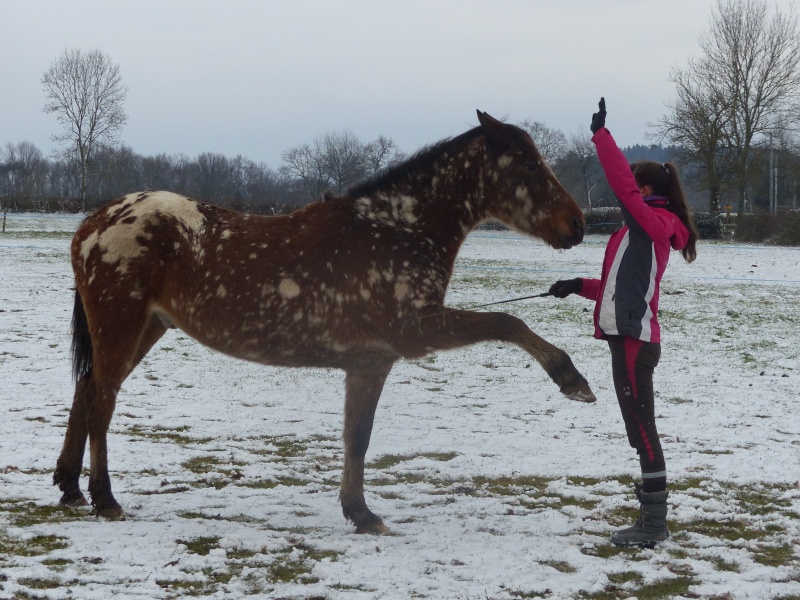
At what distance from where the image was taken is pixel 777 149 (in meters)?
44.1

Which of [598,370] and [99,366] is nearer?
[99,366]

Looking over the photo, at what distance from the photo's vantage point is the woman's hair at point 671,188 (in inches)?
181

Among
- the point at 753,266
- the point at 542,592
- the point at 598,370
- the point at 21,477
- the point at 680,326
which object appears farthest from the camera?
the point at 753,266

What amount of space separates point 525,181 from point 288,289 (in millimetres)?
1670

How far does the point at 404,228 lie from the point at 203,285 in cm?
133

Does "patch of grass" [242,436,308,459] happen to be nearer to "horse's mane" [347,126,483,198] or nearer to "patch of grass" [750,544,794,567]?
"horse's mane" [347,126,483,198]

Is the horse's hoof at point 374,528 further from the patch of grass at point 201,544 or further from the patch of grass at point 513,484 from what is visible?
the patch of grass at point 513,484

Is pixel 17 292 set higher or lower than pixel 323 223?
lower

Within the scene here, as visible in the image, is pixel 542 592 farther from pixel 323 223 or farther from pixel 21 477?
pixel 21 477

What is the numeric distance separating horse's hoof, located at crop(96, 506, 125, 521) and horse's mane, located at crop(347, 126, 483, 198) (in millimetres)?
2481

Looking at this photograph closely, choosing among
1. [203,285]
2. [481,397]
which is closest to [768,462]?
[481,397]

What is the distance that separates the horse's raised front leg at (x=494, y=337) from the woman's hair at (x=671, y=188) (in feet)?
3.46

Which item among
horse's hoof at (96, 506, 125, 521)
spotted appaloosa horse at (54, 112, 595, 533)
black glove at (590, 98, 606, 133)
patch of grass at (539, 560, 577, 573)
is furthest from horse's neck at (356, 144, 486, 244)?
horse's hoof at (96, 506, 125, 521)

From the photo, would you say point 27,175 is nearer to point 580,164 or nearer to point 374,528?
point 580,164
